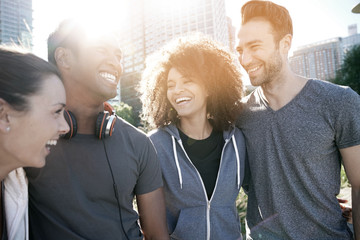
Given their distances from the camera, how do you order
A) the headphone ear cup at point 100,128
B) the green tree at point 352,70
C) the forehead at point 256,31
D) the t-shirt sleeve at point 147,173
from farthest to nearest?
the green tree at point 352,70, the forehead at point 256,31, the t-shirt sleeve at point 147,173, the headphone ear cup at point 100,128

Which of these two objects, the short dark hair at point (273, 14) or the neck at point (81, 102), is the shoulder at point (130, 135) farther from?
the short dark hair at point (273, 14)

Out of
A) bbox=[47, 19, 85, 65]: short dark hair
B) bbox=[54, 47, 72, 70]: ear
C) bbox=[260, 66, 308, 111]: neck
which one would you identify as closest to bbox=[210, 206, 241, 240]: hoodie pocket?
bbox=[260, 66, 308, 111]: neck

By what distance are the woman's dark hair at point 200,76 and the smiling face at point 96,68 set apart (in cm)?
85

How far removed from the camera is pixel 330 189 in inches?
94.0

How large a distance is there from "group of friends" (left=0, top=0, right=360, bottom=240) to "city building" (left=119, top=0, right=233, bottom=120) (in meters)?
87.5

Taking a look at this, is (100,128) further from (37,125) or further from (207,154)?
(207,154)

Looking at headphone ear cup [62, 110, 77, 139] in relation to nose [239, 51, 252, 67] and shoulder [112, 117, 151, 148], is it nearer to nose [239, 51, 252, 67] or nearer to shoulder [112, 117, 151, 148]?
shoulder [112, 117, 151, 148]

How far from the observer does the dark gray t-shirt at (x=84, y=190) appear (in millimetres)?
1976

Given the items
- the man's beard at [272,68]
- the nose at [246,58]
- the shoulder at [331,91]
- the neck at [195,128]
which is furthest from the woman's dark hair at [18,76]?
the shoulder at [331,91]

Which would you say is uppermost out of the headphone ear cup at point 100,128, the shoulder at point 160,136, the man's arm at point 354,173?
the headphone ear cup at point 100,128

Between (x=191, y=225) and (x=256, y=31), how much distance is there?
7.59 feet

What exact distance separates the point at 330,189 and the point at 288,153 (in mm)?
520

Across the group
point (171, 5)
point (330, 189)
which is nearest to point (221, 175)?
point (330, 189)

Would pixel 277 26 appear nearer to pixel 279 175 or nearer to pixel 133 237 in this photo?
pixel 279 175
